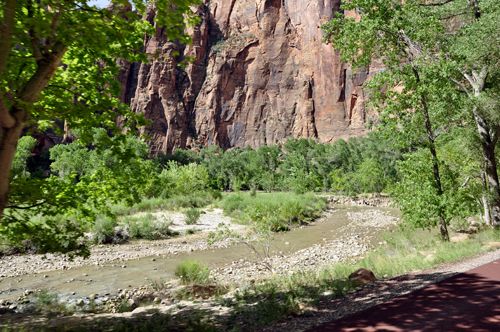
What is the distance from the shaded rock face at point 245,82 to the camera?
91375 mm

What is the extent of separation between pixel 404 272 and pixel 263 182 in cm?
5491

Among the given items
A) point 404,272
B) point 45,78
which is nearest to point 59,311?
point 45,78

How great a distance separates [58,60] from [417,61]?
915 cm

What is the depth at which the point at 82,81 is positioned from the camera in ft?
14.9

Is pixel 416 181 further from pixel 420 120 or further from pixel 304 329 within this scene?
pixel 304 329

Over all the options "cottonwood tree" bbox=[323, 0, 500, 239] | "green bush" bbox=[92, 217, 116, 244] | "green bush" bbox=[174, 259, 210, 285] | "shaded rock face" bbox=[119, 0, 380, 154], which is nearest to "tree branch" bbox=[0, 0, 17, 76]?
"green bush" bbox=[174, 259, 210, 285]

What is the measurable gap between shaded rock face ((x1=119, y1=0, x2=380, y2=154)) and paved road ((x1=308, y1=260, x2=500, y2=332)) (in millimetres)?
87106

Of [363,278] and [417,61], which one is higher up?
[417,61]

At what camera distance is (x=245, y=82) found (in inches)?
3893

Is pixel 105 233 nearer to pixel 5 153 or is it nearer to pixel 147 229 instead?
pixel 147 229

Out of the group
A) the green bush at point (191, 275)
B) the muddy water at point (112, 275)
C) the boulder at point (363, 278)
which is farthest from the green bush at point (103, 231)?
the boulder at point (363, 278)

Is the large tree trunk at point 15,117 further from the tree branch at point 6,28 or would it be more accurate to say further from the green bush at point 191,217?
the green bush at point 191,217

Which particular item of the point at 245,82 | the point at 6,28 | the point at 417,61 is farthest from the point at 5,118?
the point at 245,82

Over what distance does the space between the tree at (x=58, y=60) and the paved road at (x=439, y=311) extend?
4.02m
